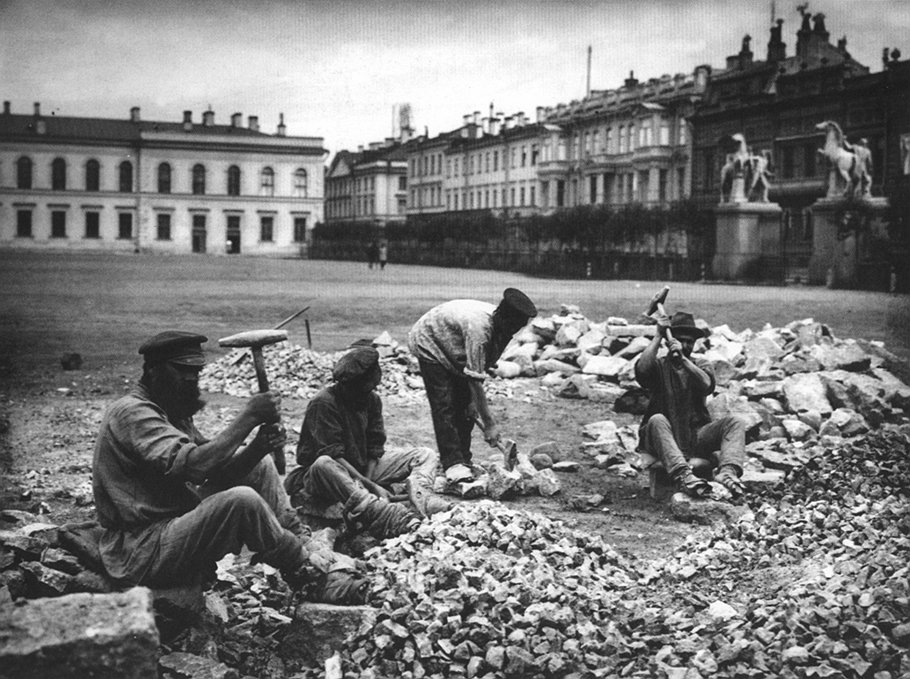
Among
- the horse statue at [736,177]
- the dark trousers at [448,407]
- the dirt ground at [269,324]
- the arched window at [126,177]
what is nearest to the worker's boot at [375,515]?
the dirt ground at [269,324]

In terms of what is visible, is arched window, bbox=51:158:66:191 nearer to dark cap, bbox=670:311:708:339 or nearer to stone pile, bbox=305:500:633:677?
dark cap, bbox=670:311:708:339

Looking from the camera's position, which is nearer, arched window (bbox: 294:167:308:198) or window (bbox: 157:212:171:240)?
window (bbox: 157:212:171:240)

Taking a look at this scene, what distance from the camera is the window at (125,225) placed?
31.7 metres

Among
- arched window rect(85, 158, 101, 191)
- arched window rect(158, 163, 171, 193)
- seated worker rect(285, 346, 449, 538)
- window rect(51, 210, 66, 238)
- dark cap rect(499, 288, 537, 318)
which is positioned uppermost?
arched window rect(158, 163, 171, 193)

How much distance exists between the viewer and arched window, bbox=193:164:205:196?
139ft

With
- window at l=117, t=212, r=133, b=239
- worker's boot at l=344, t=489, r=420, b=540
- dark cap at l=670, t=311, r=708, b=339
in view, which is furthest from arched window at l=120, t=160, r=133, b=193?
worker's boot at l=344, t=489, r=420, b=540

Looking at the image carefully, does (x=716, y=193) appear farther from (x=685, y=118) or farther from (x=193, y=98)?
(x=193, y=98)

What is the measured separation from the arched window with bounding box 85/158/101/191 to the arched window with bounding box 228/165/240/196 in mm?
25564

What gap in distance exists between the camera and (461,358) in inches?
291

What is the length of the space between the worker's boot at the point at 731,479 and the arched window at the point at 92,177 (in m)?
17.3

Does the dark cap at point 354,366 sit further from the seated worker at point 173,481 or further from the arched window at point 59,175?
the arched window at point 59,175

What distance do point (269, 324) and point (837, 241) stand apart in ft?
53.7

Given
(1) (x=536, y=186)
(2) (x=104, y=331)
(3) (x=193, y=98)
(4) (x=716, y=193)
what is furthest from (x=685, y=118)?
(3) (x=193, y=98)

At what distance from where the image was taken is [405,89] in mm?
10672
